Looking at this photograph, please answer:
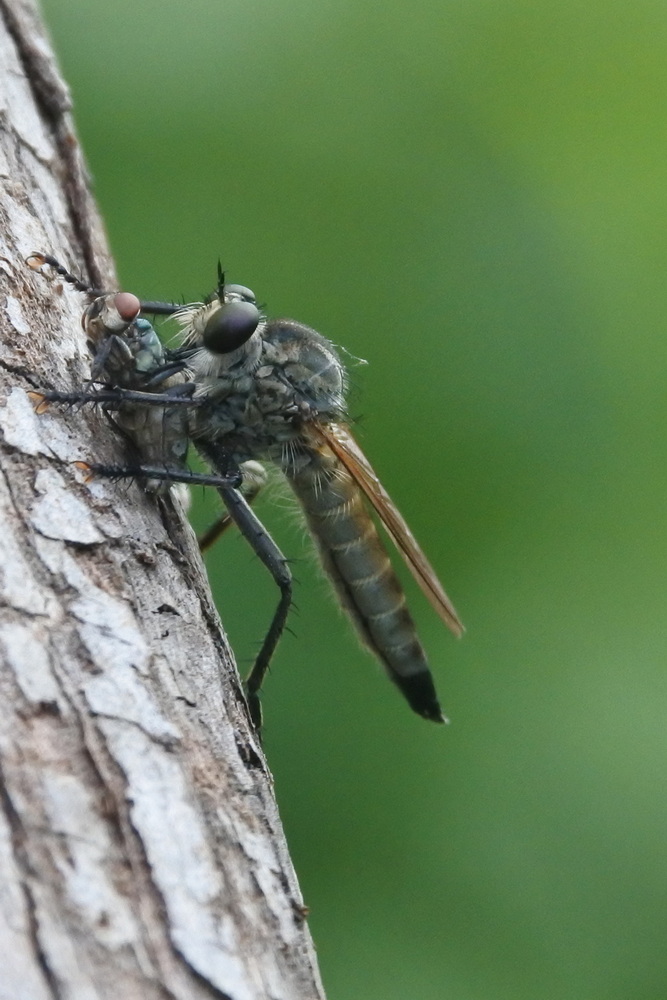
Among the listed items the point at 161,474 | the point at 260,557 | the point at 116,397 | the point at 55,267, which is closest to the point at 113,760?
the point at 161,474

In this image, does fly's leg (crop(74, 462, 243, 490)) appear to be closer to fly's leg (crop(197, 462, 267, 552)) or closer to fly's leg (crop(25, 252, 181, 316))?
fly's leg (crop(197, 462, 267, 552))

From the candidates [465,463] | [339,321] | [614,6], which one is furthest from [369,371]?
[614,6]

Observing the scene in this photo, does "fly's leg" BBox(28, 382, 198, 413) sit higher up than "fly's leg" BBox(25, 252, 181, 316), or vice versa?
"fly's leg" BBox(25, 252, 181, 316)

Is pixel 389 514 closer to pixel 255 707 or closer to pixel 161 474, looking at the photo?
pixel 255 707

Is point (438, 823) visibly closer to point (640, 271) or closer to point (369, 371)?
point (369, 371)

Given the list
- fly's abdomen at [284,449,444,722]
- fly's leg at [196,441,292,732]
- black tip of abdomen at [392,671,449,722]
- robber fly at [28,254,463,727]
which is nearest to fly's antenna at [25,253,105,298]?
robber fly at [28,254,463,727]

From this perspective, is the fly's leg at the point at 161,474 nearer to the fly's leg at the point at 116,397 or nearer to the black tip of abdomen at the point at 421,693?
the fly's leg at the point at 116,397

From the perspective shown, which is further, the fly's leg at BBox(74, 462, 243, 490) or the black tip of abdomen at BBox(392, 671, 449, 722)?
the black tip of abdomen at BBox(392, 671, 449, 722)
